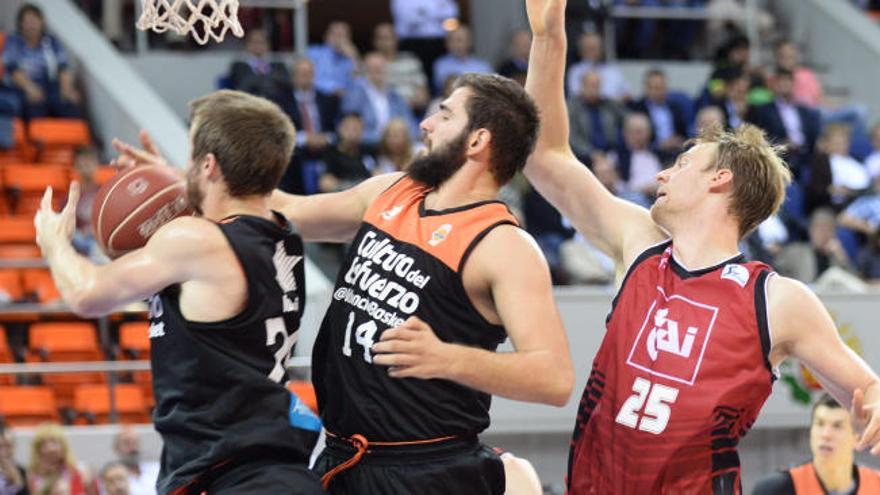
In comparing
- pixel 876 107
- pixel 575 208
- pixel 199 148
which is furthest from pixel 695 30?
pixel 199 148

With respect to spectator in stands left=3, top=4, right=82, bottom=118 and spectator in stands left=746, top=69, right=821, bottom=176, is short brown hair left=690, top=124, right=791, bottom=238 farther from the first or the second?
spectator in stands left=746, top=69, right=821, bottom=176

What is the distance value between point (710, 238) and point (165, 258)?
6.24 ft

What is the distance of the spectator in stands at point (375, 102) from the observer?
1369 centimetres

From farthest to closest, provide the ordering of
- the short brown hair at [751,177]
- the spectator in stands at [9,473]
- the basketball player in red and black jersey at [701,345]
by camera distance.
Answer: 1. the spectator in stands at [9,473]
2. the short brown hair at [751,177]
3. the basketball player in red and black jersey at [701,345]

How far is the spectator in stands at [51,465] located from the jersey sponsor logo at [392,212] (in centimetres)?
477

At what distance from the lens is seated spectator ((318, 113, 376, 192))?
39.9 ft

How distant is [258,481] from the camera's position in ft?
15.9

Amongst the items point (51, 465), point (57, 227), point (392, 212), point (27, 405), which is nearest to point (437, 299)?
point (392, 212)

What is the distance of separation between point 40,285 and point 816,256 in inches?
249

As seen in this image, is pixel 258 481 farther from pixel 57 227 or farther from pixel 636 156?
pixel 636 156

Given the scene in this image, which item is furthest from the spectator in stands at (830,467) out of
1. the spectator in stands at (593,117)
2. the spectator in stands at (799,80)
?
the spectator in stands at (799,80)

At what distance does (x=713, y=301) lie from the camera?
5363mm

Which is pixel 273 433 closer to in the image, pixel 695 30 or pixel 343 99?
pixel 343 99

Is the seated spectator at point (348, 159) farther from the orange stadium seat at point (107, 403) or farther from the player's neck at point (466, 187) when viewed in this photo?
the player's neck at point (466, 187)
